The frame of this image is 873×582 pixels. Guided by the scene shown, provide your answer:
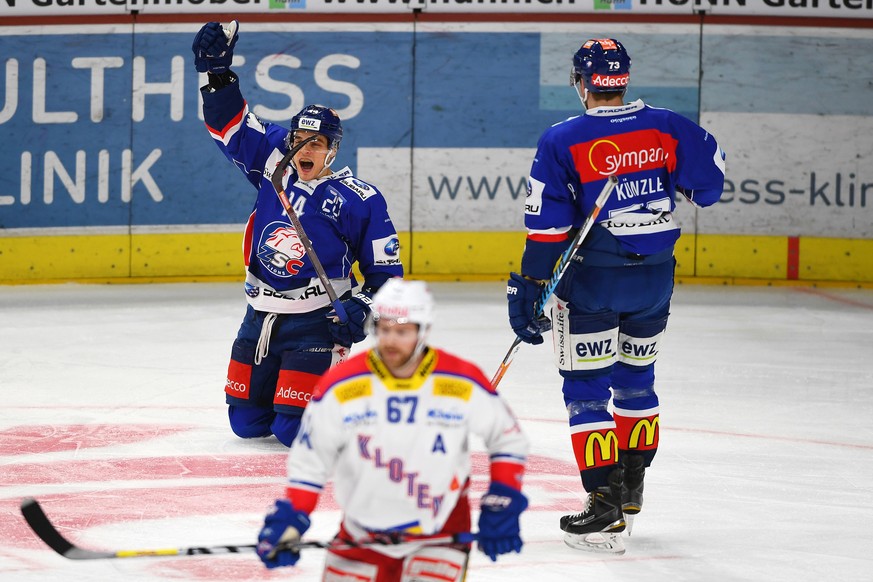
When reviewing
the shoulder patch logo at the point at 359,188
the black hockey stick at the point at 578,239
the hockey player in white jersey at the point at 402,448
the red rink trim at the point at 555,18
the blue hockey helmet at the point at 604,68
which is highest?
the red rink trim at the point at 555,18

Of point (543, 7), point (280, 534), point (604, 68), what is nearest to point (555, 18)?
point (543, 7)

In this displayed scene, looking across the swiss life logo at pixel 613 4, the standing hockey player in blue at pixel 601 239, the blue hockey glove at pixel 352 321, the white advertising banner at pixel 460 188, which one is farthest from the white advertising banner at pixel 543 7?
the standing hockey player in blue at pixel 601 239

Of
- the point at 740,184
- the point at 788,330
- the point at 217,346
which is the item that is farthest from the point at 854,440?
the point at 740,184

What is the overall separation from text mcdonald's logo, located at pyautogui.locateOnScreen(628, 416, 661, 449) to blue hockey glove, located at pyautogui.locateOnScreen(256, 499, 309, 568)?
77.8 inches

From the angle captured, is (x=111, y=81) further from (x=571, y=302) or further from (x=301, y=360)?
(x=571, y=302)

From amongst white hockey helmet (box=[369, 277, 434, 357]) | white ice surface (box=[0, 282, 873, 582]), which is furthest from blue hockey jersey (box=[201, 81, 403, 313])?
white hockey helmet (box=[369, 277, 434, 357])

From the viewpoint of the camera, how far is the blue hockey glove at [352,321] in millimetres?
5562

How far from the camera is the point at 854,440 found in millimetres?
6117

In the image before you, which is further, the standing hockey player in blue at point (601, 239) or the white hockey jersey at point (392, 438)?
the standing hockey player in blue at point (601, 239)

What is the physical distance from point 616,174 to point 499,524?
1715mm

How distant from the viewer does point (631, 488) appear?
184 inches

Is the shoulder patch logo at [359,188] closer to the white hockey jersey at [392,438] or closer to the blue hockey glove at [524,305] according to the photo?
the blue hockey glove at [524,305]

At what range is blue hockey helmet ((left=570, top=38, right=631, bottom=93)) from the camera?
4.55 metres

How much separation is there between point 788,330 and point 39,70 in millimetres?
5508
